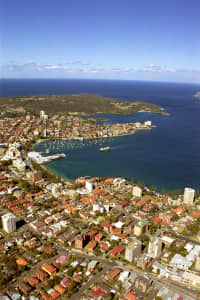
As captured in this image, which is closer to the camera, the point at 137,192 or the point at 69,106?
the point at 137,192

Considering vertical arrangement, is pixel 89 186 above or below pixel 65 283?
above

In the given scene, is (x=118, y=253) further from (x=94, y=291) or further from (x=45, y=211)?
(x=45, y=211)

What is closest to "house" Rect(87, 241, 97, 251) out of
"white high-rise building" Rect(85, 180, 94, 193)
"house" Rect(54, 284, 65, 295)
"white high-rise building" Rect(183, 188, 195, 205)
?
"house" Rect(54, 284, 65, 295)

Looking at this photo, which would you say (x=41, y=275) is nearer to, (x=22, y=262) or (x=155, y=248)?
(x=22, y=262)

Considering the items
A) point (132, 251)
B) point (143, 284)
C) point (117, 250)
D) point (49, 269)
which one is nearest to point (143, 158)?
point (117, 250)

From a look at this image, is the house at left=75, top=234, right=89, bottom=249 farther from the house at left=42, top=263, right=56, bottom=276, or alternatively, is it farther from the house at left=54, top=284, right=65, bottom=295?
the house at left=54, top=284, right=65, bottom=295

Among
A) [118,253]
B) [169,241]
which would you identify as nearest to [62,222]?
[118,253]

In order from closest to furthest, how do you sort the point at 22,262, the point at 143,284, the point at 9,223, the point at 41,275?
the point at 143,284, the point at 41,275, the point at 22,262, the point at 9,223

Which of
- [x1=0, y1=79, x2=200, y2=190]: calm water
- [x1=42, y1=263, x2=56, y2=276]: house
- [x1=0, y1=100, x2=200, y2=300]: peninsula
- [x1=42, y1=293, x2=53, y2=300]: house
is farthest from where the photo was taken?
[x1=0, y1=79, x2=200, y2=190]: calm water
